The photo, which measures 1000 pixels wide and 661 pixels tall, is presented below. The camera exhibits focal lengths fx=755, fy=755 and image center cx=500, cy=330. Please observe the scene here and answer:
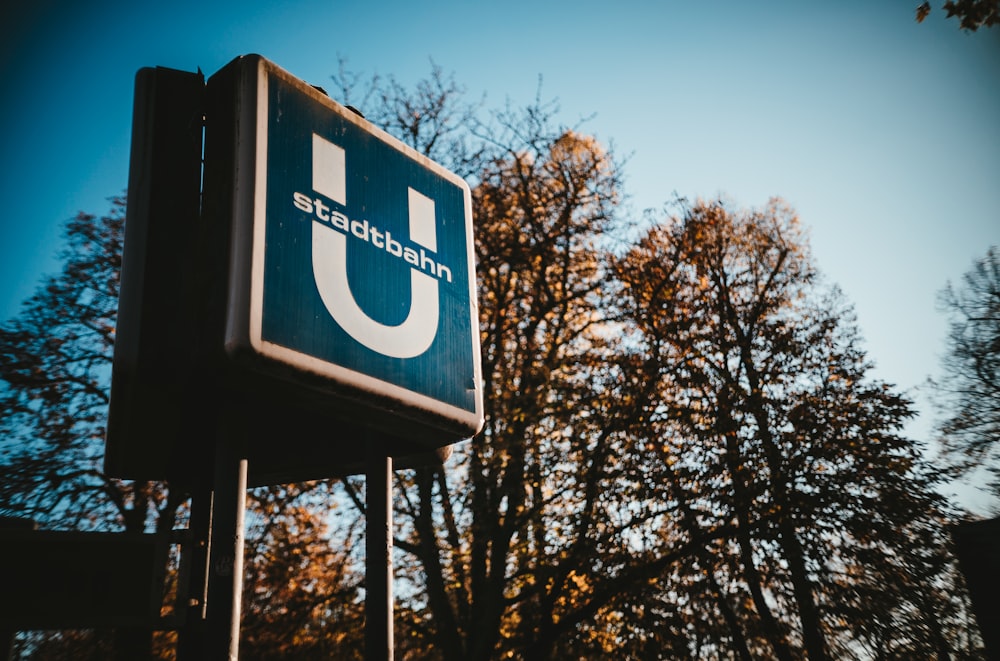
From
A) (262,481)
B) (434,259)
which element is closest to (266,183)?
(434,259)

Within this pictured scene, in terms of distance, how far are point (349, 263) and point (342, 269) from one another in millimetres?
50

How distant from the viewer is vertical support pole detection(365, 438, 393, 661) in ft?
8.60

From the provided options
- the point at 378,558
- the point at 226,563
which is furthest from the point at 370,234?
the point at 226,563

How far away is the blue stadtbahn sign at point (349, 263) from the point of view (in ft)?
8.62

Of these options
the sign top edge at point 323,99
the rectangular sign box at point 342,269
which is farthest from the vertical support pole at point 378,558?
the sign top edge at point 323,99

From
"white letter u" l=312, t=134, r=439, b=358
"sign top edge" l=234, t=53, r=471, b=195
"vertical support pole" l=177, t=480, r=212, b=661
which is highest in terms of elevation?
"sign top edge" l=234, t=53, r=471, b=195

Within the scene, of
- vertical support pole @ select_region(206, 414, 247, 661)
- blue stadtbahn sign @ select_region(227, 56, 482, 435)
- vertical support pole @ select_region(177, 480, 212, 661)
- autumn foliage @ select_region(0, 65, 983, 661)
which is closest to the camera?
vertical support pole @ select_region(206, 414, 247, 661)

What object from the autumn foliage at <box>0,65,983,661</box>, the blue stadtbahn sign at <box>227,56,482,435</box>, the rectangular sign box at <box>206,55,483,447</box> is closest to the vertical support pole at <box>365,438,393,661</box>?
the rectangular sign box at <box>206,55,483,447</box>

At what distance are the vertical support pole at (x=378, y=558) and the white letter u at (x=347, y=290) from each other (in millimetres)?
432

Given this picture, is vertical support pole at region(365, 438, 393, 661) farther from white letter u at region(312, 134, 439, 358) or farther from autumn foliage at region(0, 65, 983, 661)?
autumn foliage at region(0, 65, 983, 661)

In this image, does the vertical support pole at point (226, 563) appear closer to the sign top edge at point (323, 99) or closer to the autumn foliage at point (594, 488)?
the sign top edge at point (323, 99)

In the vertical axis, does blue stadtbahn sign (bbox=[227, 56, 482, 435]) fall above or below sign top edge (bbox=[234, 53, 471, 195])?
below

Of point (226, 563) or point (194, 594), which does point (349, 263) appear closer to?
point (226, 563)

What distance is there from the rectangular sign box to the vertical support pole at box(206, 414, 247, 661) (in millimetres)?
340
